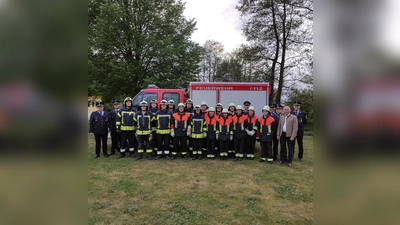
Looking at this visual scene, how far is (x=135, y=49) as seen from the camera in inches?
685

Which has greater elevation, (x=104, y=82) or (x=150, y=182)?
(x=104, y=82)

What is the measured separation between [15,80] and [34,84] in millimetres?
57

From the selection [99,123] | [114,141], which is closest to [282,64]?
[114,141]

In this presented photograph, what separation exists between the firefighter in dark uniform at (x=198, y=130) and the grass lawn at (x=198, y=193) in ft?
2.08

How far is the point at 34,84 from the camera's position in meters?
0.80

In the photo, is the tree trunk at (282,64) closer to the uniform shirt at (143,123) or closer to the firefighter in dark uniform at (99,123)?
the uniform shirt at (143,123)

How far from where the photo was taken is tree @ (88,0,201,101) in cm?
1652

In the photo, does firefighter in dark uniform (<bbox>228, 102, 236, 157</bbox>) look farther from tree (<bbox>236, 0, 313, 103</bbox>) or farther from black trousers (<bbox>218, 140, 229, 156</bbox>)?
tree (<bbox>236, 0, 313, 103</bbox>)

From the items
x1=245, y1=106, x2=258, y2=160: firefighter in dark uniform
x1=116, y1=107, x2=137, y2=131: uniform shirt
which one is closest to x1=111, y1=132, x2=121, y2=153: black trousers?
x1=116, y1=107, x2=137, y2=131: uniform shirt

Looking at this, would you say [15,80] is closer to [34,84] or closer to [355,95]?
[34,84]

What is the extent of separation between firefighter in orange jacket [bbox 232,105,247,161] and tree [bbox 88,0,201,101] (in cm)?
1006

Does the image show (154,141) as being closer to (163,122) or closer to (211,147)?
(163,122)

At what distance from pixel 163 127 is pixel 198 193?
3184 mm

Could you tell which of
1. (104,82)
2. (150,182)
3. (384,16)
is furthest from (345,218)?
(104,82)
